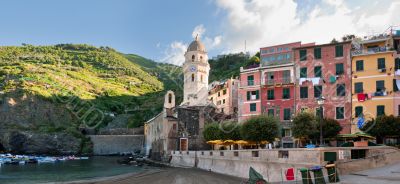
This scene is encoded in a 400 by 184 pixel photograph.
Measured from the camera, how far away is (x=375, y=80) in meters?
43.0

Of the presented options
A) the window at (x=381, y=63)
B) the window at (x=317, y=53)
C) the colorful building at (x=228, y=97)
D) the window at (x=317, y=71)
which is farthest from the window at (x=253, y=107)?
the colorful building at (x=228, y=97)

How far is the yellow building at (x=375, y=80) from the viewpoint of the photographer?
4216 cm

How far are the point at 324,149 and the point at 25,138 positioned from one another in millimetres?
103892

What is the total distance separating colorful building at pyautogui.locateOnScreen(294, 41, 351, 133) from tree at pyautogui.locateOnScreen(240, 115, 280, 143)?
6134mm

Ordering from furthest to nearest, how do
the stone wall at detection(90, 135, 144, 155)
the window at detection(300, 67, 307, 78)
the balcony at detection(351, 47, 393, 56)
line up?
the stone wall at detection(90, 135, 144, 155)
the window at detection(300, 67, 307, 78)
the balcony at detection(351, 47, 393, 56)

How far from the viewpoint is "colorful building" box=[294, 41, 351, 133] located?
149 feet

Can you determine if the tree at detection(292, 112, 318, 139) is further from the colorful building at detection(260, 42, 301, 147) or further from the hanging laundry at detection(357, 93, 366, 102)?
the hanging laundry at detection(357, 93, 366, 102)

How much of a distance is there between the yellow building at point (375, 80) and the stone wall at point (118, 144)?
7688 cm

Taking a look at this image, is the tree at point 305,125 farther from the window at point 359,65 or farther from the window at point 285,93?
the window at point 359,65

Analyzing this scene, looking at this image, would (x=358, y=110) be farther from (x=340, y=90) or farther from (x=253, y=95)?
(x=253, y=95)

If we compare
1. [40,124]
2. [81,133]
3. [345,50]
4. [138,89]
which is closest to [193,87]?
[345,50]

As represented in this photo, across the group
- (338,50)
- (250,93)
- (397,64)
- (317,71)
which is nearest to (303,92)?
(317,71)

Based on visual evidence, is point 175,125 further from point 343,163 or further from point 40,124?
point 40,124

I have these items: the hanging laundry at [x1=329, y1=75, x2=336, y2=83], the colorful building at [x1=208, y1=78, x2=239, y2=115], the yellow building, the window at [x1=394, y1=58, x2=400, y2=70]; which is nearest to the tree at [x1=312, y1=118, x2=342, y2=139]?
the yellow building
